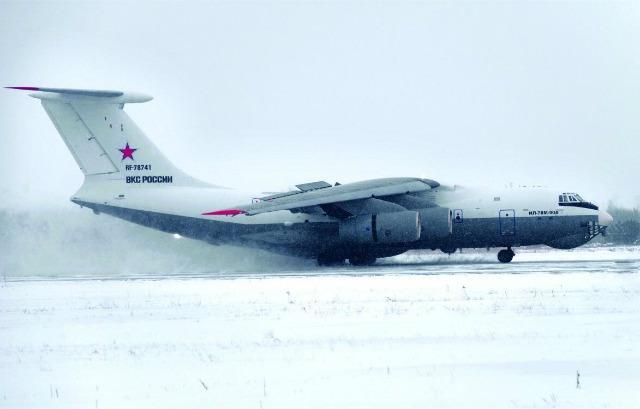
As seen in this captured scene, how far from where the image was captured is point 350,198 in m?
26.6

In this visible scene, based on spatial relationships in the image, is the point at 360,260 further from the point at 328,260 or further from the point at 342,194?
the point at 342,194

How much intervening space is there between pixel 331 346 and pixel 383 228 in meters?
16.1

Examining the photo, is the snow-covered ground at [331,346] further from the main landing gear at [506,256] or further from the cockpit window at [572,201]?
the main landing gear at [506,256]

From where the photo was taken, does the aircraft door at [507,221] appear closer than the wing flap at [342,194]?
No

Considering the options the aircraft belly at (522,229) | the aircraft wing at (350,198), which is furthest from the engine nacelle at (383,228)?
the aircraft belly at (522,229)

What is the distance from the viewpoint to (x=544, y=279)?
19750 millimetres

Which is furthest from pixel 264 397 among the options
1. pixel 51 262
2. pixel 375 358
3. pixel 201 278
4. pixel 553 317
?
pixel 51 262

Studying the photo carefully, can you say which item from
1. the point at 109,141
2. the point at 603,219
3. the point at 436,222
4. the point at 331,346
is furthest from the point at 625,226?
the point at 331,346

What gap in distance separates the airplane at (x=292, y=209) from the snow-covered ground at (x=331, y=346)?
319 inches

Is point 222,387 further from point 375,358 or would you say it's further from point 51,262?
point 51,262

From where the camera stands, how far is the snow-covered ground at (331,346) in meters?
7.80

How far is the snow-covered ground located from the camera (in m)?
7.80

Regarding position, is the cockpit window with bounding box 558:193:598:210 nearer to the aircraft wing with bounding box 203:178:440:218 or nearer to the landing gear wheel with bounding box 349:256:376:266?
the aircraft wing with bounding box 203:178:440:218

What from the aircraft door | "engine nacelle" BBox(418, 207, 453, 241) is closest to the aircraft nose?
the aircraft door
